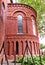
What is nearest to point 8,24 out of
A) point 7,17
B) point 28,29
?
point 7,17

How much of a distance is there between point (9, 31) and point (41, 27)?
44.8ft

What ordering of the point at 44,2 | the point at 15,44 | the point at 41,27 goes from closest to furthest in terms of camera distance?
the point at 15,44 < the point at 44,2 < the point at 41,27

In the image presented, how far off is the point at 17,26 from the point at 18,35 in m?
1.24

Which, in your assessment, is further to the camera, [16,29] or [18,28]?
[18,28]

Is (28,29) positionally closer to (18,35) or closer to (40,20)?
(18,35)

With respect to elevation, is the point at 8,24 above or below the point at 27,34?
above

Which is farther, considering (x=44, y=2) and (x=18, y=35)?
(x=44, y=2)

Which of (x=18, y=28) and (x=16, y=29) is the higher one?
(x=18, y=28)

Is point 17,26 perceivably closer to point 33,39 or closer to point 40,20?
point 33,39

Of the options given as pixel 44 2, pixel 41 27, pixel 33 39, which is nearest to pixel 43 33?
pixel 41 27

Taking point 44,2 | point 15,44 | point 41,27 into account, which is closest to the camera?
point 15,44

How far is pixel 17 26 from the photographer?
19453mm

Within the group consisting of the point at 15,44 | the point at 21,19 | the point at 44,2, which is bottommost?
the point at 15,44

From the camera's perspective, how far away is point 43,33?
106 ft
